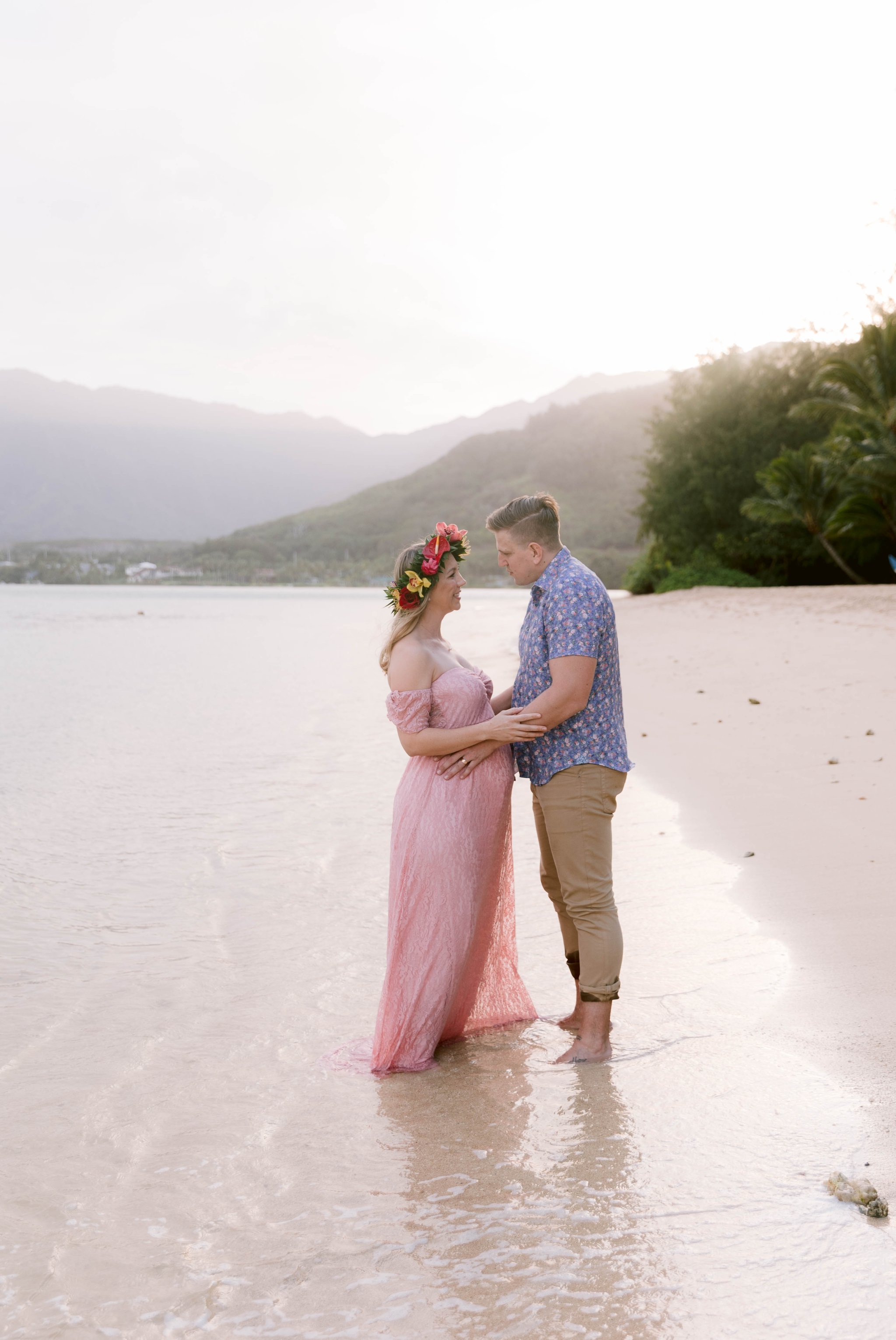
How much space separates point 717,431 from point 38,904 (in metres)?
33.9

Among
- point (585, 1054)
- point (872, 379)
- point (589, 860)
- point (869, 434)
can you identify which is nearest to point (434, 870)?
point (589, 860)

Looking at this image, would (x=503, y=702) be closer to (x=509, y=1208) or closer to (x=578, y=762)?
(x=578, y=762)

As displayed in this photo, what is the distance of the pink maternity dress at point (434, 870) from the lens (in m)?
3.72

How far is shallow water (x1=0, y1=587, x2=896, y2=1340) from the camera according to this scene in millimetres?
2480

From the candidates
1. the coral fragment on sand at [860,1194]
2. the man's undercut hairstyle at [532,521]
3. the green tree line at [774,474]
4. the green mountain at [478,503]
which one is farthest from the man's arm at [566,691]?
the green mountain at [478,503]

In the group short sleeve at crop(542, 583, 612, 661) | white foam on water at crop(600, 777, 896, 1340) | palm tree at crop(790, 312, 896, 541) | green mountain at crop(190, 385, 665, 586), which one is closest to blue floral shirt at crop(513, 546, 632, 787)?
short sleeve at crop(542, 583, 612, 661)

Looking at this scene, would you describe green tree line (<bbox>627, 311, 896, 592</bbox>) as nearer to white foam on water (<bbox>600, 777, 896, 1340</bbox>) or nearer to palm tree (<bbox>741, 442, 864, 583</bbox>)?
palm tree (<bbox>741, 442, 864, 583</bbox>)

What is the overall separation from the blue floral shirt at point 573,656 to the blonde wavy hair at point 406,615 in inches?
14.8

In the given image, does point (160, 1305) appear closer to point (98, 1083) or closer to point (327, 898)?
point (98, 1083)

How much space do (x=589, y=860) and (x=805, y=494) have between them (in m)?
27.7

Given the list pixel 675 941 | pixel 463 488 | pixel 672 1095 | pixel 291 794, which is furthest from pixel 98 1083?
pixel 463 488

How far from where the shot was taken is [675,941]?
4.90 meters

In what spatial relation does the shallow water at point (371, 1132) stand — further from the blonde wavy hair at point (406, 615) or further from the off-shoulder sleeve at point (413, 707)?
the blonde wavy hair at point (406, 615)

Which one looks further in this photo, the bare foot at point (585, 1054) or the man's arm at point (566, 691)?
the bare foot at point (585, 1054)
